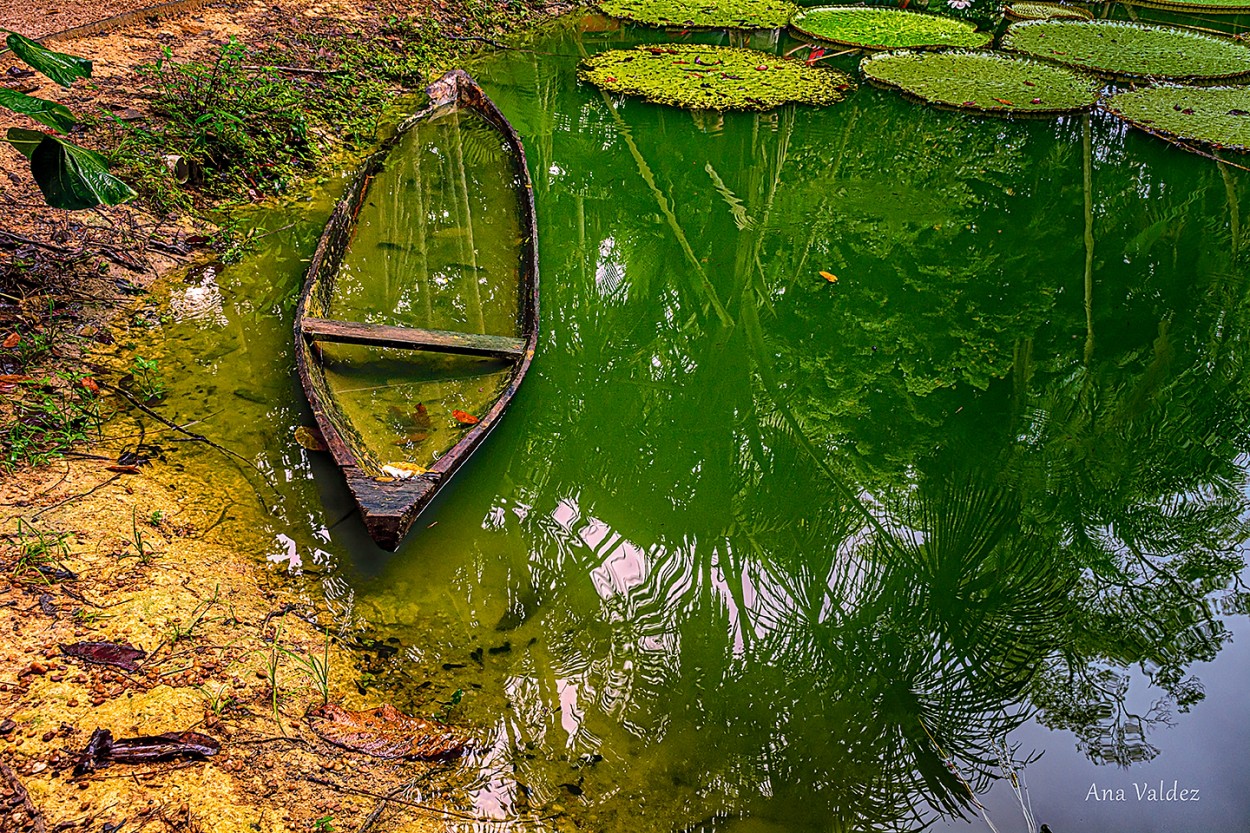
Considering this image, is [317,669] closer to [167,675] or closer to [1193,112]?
[167,675]

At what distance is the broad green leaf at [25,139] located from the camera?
2066mm

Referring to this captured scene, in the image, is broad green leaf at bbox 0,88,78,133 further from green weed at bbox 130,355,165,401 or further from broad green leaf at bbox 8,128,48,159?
green weed at bbox 130,355,165,401

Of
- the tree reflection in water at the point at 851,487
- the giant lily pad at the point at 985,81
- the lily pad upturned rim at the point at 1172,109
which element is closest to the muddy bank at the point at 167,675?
the tree reflection in water at the point at 851,487

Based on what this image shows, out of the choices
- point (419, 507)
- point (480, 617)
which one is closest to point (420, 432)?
point (419, 507)

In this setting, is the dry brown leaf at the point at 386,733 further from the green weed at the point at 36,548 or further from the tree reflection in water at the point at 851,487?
the green weed at the point at 36,548

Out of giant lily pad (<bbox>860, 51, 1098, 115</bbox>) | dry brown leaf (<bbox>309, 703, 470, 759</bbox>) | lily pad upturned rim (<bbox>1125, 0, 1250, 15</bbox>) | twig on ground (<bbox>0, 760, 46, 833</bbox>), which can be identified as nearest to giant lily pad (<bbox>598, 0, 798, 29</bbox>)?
giant lily pad (<bbox>860, 51, 1098, 115</bbox>)

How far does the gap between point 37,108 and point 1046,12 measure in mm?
9041

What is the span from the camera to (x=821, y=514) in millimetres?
2818

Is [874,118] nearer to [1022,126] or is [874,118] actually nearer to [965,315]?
[1022,126]

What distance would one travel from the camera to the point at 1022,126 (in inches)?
229

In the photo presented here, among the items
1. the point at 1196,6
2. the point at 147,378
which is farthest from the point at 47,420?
the point at 1196,6

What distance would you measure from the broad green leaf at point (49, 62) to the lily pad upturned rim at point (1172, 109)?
6.42 m

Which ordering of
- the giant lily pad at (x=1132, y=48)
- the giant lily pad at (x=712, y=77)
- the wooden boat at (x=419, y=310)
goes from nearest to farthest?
the wooden boat at (x=419, y=310) → the giant lily pad at (x=712, y=77) → the giant lily pad at (x=1132, y=48)

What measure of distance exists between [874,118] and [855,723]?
516 centimetres
